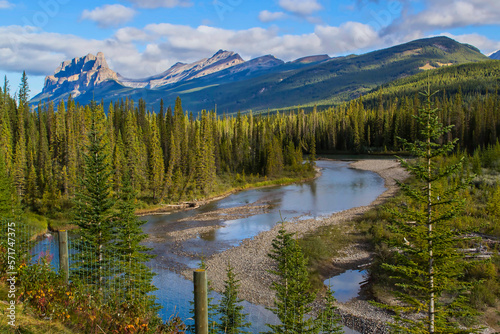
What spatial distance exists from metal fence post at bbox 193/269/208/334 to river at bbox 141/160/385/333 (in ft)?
25.4

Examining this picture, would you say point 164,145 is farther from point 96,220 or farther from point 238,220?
point 96,220

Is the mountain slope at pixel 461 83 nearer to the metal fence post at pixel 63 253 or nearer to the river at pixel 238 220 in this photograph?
the river at pixel 238 220

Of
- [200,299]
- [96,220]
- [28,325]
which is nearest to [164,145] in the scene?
[96,220]

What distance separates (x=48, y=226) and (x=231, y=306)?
108 ft

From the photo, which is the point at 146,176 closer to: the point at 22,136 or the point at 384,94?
the point at 22,136

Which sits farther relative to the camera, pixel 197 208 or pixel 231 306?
pixel 197 208

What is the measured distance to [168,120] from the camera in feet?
261

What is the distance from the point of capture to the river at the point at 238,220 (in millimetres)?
21647

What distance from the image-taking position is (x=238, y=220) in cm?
4134

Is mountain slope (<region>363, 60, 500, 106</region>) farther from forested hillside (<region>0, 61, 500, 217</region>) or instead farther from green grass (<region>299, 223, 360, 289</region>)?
green grass (<region>299, 223, 360, 289</region>)

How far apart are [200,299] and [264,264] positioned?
21.0 m

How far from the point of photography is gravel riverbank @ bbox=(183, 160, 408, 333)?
63.4 feet

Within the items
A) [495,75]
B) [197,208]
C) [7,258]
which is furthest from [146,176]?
[495,75]

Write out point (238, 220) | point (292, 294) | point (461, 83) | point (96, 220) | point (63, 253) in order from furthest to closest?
point (461, 83)
point (238, 220)
point (96, 220)
point (292, 294)
point (63, 253)
